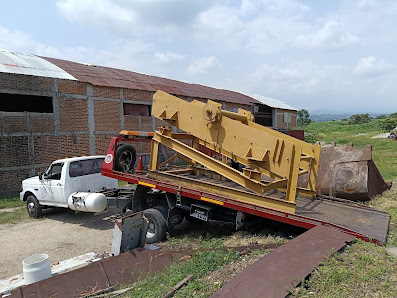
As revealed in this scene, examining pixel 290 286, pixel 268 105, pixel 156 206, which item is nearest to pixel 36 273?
pixel 156 206

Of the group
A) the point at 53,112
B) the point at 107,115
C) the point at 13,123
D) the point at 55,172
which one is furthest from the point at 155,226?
the point at 107,115

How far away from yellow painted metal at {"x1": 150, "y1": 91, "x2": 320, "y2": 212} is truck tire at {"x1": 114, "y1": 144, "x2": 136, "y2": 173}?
1.01m

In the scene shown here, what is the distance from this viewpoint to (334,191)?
7316 mm

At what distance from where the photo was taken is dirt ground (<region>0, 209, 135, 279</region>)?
632cm

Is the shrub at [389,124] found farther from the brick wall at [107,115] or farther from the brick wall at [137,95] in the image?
the brick wall at [107,115]

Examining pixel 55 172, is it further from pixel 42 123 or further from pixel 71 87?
pixel 71 87

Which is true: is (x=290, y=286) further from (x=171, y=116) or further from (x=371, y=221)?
(x=171, y=116)

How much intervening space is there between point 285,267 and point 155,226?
339cm

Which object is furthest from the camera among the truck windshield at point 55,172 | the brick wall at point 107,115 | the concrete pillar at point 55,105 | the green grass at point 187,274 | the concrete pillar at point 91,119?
the brick wall at point 107,115

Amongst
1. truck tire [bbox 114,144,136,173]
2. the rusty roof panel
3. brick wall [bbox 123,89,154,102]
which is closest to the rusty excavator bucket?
the rusty roof panel

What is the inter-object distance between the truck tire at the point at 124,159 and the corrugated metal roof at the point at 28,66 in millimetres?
7304

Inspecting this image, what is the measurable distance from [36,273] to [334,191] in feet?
21.0

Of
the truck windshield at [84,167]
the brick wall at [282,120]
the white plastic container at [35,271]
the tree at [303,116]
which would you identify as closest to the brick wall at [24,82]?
the truck windshield at [84,167]

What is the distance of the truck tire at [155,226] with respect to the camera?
249 inches
